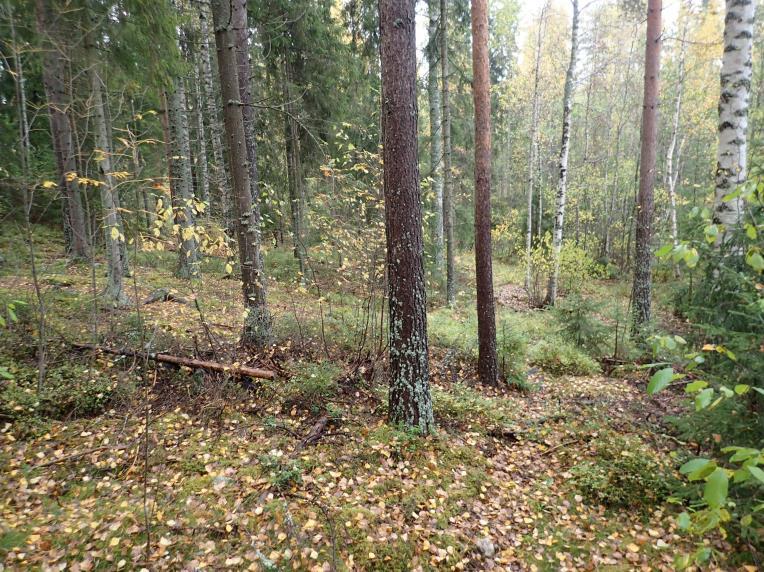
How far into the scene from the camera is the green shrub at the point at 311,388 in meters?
5.21

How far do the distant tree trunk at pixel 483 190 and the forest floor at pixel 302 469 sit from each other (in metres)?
0.78

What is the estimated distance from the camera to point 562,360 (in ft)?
26.7

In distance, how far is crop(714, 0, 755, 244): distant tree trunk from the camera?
5301mm

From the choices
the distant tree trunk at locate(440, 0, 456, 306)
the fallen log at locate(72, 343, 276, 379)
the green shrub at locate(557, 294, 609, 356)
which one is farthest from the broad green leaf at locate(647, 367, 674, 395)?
the distant tree trunk at locate(440, 0, 456, 306)

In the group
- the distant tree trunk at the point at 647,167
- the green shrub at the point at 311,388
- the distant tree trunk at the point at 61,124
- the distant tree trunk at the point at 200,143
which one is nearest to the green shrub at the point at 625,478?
the green shrub at the point at 311,388

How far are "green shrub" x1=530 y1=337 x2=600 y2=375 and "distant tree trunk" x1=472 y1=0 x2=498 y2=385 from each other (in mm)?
1963

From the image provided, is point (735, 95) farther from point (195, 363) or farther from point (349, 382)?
point (195, 363)

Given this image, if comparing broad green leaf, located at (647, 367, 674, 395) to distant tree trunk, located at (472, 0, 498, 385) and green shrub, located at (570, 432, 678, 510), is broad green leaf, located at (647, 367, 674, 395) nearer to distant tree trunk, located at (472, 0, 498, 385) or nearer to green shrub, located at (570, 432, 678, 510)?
green shrub, located at (570, 432, 678, 510)

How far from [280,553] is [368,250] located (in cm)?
509

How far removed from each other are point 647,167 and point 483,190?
16.3 feet

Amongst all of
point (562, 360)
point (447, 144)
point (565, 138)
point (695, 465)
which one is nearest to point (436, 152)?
point (447, 144)

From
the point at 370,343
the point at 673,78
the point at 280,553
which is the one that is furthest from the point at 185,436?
the point at 673,78

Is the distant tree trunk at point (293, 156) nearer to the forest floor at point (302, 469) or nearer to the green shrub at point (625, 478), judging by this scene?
the forest floor at point (302, 469)

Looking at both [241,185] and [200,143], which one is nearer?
[241,185]
